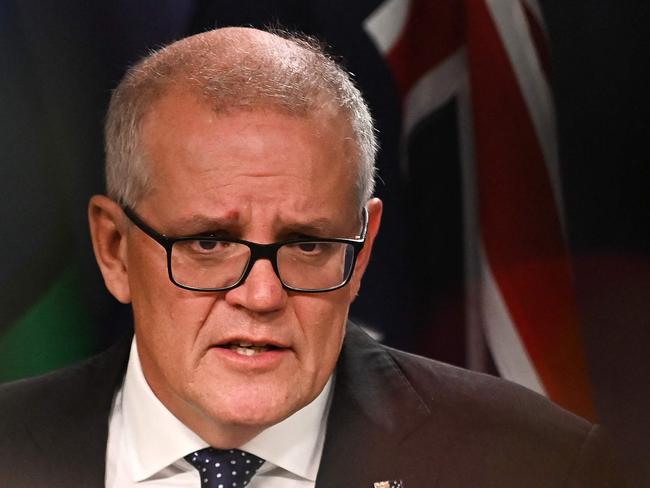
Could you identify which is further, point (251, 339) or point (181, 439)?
point (181, 439)

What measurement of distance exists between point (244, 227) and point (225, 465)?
0.50 m

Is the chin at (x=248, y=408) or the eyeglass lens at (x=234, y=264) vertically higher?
the eyeglass lens at (x=234, y=264)

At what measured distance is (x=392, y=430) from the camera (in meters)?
1.94

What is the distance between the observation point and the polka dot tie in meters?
1.85

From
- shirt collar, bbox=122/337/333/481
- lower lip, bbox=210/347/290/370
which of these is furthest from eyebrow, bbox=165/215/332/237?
shirt collar, bbox=122/337/333/481

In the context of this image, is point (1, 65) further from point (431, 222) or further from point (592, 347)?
point (592, 347)

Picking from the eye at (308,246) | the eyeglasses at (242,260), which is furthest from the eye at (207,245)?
the eye at (308,246)

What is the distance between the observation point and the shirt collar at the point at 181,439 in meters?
1.89

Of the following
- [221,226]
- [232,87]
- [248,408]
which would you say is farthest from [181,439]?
[232,87]

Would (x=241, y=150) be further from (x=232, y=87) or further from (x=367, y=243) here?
(x=367, y=243)

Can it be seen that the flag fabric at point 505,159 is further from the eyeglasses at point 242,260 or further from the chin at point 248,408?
the chin at point 248,408

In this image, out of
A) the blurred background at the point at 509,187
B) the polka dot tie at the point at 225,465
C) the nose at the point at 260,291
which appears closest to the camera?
the nose at the point at 260,291

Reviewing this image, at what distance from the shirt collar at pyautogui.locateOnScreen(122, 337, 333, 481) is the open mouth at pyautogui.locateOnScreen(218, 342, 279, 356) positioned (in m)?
0.26

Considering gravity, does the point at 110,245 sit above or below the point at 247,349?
above
